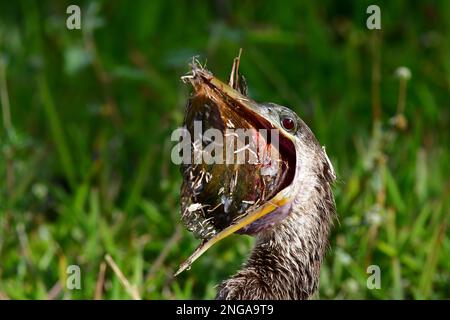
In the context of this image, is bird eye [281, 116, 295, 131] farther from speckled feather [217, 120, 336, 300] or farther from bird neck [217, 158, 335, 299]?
bird neck [217, 158, 335, 299]

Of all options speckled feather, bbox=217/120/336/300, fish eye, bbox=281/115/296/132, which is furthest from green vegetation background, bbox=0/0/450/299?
fish eye, bbox=281/115/296/132

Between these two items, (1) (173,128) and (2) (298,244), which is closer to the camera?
(2) (298,244)

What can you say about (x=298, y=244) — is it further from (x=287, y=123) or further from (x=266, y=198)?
(x=287, y=123)

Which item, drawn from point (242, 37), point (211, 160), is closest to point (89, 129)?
point (242, 37)

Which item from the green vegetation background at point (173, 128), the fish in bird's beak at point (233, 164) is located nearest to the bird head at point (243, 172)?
the fish in bird's beak at point (233, 164)

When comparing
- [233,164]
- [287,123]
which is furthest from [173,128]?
[287,123]

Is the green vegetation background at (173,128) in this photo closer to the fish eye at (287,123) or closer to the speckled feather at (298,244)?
the speckled feather at (298,244)

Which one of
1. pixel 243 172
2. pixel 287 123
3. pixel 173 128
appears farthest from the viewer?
pixel 173 128
